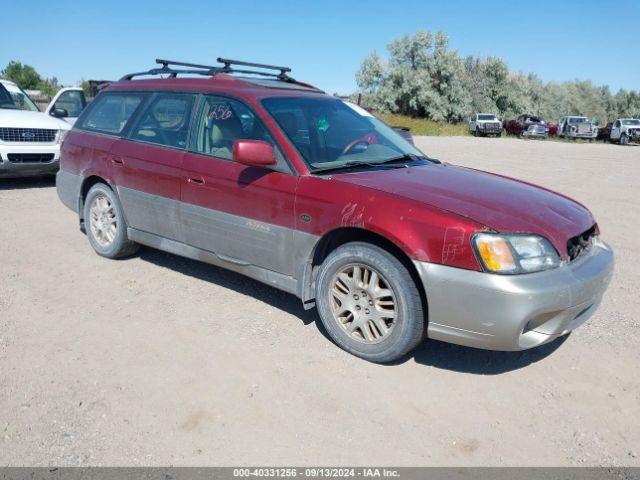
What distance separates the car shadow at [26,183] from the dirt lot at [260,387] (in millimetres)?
5220

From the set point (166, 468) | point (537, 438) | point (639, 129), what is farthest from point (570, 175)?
point (639, 129)

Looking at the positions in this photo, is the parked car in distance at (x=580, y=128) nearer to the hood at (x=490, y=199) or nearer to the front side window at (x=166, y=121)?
the hood at (x=490, y=199)

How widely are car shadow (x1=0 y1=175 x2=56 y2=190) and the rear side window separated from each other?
14.9ft

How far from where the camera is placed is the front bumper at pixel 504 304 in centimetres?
298

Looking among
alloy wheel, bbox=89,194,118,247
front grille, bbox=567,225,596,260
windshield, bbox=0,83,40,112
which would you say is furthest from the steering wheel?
windshield, bbox=0,83,40,112

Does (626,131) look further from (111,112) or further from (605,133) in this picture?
(111,112)

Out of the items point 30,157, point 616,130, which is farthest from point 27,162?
point 616,130

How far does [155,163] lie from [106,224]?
42.8 inches

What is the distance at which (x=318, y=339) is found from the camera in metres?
3.85

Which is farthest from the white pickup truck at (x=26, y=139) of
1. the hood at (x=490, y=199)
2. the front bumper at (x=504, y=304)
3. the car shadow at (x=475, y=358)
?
the front bumper at (x=504, y=304)

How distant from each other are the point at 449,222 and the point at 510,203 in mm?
611

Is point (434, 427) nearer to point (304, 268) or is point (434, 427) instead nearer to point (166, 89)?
point (304, 268)

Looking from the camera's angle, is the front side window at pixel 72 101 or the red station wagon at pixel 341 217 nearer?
the red station wagon at pixel 341 217

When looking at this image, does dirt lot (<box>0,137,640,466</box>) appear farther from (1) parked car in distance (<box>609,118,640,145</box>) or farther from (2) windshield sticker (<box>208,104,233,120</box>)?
(1) parked car in distance (<box>609,118,640,145</box>)
